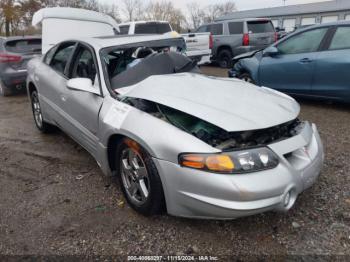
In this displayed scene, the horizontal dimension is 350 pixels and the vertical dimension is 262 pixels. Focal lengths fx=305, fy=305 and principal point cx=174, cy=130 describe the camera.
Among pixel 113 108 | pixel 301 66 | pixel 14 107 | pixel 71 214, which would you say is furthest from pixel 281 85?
pixel 14 107

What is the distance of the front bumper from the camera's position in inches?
79.9

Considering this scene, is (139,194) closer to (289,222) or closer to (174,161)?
(174,161)

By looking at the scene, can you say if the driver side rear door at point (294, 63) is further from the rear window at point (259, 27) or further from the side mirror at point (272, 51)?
the rear window at point (259, 27)

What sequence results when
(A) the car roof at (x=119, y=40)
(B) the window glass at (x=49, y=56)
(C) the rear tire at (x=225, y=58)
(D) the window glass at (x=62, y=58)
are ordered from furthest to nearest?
1. (C) the rear tire at (x=225, y=58)
2. (B) the window glass at (x=49, y=56)
3. (D) the window glass at (x=62, y=58)
4. (A) the car roof at (x=119, y=40)

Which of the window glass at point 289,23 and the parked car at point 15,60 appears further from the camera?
the window glass at point 289,23

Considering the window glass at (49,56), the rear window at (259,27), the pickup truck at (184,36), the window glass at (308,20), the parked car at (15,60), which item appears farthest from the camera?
the window glass at (308,20)

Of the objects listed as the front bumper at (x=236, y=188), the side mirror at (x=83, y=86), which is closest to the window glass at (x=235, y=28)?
the side mirror at (x=83, y=86)

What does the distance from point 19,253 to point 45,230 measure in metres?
0.28

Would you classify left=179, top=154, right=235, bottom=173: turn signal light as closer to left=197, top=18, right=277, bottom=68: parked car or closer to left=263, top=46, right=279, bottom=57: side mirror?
left=263, top=46, right=279, bottom=57: side mirror

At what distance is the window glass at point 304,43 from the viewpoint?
538cm

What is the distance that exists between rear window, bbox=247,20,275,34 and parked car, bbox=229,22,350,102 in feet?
17.9

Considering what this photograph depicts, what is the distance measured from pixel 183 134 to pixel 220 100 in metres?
0.59

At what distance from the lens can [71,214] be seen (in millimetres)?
2740

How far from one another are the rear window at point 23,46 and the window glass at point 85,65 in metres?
4.83
